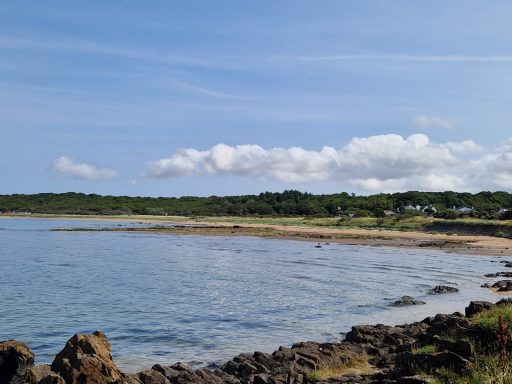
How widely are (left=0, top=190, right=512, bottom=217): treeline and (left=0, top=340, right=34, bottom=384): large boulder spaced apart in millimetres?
106384

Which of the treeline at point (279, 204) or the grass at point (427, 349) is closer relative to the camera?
the grass at point (427, 349)

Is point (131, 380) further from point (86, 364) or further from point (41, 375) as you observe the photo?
point (41, 375)

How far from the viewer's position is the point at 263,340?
58.6ft

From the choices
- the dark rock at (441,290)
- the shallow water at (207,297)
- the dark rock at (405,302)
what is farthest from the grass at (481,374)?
the dark rock at (441,290)

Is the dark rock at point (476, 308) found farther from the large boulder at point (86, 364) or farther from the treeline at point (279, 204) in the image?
the treeline at point (279, 204)

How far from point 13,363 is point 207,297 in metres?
15.3

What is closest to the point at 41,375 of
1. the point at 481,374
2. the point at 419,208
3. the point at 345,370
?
the point at 345,370

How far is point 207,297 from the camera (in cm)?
2650

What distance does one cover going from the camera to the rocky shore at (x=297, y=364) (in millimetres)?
10852

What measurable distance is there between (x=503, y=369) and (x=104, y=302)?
19.8 metres

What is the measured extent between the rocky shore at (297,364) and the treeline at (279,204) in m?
102

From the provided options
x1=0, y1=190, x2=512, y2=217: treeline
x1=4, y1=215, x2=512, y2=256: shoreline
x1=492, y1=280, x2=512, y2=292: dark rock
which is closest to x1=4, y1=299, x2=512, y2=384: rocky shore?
x1=492, y1=280, x2=512, y2=292: dark rock

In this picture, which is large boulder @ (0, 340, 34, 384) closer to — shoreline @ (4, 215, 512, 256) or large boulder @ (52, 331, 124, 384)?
large boulder @ (52, 331, 124, 384)

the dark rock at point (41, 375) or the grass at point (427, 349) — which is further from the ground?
the grass at point (427, 349)
